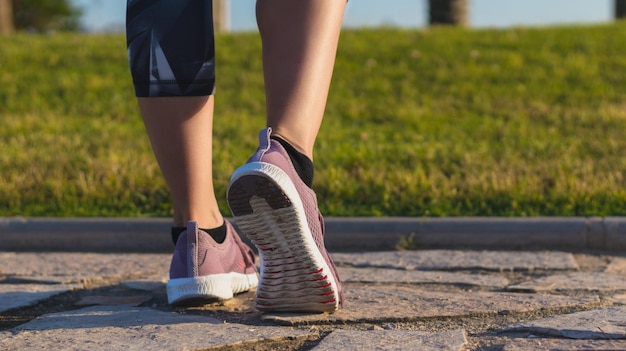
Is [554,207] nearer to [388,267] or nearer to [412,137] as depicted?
[388,267]

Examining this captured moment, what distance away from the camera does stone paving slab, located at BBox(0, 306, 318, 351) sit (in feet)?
6.88

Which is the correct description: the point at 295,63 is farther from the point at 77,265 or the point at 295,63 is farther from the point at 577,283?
the point at 77,265

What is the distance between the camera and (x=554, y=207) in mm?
3969

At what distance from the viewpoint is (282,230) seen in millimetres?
2078

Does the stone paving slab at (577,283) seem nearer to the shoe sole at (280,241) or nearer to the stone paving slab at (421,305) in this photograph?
the stone paving slab at (421,305)

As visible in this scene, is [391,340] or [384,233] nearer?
[391,340]

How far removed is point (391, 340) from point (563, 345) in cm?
39

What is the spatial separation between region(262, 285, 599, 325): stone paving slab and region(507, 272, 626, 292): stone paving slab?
0.15 meters

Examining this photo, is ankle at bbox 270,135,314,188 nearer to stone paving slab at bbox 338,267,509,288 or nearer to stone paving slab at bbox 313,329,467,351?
stone paving slab at bbox 313,329,467,351

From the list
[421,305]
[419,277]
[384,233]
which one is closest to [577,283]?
[419,277]

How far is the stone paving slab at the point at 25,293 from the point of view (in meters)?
2.65

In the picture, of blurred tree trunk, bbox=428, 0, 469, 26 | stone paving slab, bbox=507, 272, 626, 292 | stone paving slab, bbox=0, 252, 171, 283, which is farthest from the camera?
blurred tree trunk, bbox=428, 0, 469, 26

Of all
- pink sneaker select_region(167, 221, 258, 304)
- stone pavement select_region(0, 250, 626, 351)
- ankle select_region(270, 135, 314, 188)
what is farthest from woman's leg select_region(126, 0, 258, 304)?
ankle select_region(270, 135, 314, 188)

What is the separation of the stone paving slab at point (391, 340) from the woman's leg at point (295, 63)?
443 millimetres
